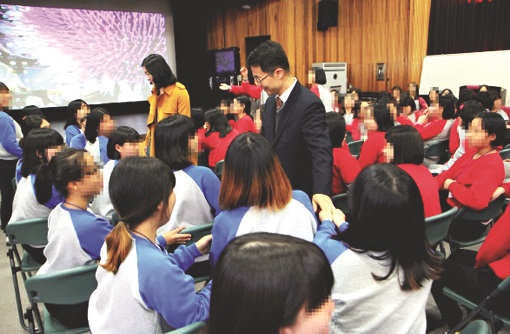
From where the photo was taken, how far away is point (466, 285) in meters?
1.80

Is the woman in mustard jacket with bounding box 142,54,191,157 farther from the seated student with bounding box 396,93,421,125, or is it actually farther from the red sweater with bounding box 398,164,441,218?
the seated student with bounding box 396,93,421,125

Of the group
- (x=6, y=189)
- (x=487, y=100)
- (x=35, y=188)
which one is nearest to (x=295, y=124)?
(x=35, y=188)

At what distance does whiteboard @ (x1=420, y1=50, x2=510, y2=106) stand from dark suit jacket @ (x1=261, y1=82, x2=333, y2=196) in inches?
232

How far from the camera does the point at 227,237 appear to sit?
58.6 inches

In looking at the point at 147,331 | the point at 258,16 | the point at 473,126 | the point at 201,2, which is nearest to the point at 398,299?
the point at 147,331

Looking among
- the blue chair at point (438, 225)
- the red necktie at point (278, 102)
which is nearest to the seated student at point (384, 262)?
the blue chair at point (438, 225)

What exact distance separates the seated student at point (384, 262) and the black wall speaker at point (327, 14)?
8.18 metres

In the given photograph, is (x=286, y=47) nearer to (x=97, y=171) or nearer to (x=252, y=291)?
(x=97, y=171)

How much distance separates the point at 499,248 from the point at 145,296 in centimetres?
147

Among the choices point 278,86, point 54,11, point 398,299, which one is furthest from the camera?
point 54,11

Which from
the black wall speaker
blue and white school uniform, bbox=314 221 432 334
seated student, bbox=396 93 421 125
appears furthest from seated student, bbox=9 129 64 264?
the black wall speaker

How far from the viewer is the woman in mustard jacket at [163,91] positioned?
10.2 feet

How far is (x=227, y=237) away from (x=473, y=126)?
1.97 m

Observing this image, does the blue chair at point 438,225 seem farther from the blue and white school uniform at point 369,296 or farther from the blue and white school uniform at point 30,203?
the blue and white school uniform at point 30,203
